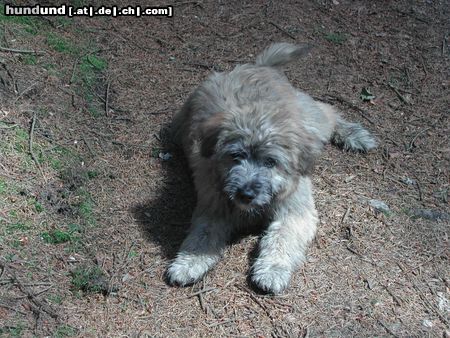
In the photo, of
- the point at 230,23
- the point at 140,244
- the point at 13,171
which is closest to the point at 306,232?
the point at 140,244

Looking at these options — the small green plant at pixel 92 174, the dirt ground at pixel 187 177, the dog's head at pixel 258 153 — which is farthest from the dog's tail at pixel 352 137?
the small green plant at pixel 92 174

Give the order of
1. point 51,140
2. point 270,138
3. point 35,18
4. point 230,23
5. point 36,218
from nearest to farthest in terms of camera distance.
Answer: point 270,138
point 36,218
point 51,140
point 35,18
point 230,23

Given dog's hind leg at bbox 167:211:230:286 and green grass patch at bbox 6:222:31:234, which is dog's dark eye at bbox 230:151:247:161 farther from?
green grass patch at bbox 6:222:31:234

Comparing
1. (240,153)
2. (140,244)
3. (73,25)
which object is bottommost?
(140,244)

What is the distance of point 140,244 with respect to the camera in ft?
16.6

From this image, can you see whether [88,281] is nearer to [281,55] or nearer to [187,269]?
[187,269]

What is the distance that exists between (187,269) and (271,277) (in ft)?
2.11

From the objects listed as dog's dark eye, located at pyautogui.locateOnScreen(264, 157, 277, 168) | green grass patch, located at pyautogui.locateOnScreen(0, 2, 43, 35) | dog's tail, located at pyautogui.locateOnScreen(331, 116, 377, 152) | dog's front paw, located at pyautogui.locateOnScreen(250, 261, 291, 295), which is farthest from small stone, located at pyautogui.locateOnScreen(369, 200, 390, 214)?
green grass patch, located at pyautogui.locateOnScreen(0, 2, 43, 35)

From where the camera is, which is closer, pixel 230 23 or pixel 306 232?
pixel 306 232

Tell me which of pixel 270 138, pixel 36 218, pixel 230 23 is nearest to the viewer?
pixel 270 138

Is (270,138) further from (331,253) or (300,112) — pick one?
(331,253)

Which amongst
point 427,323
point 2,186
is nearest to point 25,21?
A: point 2,186

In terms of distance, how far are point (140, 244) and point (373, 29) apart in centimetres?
433

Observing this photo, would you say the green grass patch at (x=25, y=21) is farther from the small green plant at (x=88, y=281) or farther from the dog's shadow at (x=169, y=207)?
the small green plant at (x=88, y=281)
